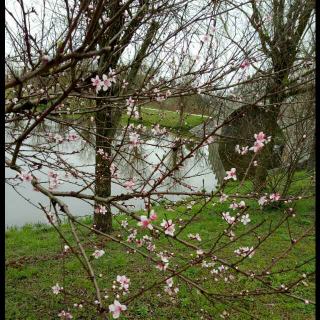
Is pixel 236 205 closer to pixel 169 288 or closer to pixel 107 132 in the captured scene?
pixel 169 288

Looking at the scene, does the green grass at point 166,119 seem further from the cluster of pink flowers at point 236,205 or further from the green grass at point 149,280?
the green grass at point 149,280

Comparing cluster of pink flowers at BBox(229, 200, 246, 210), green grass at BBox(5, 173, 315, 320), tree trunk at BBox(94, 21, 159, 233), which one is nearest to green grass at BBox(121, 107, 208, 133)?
tree trunk at BBox(94, 21, 159, 233)

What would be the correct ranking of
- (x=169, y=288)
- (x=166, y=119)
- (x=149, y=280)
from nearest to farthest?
(x=169, y=288)
(x=149, y=280)
(x=166, y=119)

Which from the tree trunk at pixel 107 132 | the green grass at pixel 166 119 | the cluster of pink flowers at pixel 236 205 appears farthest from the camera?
the tree trunk at pixel 107 132

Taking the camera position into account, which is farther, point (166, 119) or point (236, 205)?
point (166, 119)

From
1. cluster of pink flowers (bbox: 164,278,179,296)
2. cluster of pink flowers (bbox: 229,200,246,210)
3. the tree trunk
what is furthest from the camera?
the tree trunk

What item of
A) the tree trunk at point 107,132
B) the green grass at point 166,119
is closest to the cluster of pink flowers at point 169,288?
the green grass at point 166,119

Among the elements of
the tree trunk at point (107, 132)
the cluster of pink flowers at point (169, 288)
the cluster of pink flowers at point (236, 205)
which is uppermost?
the tree trunk at point (107, 132)

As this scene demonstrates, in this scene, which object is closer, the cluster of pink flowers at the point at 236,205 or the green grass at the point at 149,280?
the cluster of pink flowers at the point at 236,205

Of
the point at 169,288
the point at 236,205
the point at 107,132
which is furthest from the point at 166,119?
the point at 169,288

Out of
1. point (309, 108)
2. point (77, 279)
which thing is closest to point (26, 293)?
point (77, 279)

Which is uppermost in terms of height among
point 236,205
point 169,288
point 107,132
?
point 107,132

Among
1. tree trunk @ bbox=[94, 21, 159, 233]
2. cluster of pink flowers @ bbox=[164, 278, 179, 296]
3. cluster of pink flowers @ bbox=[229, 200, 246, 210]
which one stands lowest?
cluster of pink flowers @ bbox=[164, 278, 179, 296]

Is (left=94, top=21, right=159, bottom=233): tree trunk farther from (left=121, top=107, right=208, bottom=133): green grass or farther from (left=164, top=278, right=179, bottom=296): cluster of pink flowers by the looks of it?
(left=164, top=278, right=179, bottom=296): cluster of pink flowers
